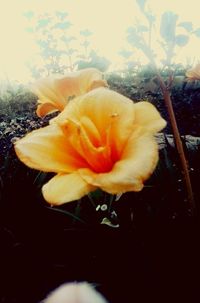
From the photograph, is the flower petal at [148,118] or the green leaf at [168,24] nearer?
the flower petal at [148,118]

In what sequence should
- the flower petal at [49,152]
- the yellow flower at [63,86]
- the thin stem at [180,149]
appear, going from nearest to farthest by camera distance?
the flower petal at [49,152] < the thin stem at [180,149] < the yellow flower at [63,86]

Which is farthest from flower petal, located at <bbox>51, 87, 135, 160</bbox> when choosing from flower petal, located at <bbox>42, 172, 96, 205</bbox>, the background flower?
the background flower

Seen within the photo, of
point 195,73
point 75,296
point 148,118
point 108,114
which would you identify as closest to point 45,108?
point 108,114

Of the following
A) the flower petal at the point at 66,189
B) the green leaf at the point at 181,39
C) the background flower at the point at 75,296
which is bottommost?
the flower petal at the point at 66,189

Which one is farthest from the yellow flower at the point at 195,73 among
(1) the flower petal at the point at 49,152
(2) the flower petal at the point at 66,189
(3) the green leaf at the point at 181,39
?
(2) the flower petal at the point at 66,189

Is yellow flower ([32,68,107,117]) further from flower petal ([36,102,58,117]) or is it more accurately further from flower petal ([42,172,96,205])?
flower petal ([42,172,96,205])

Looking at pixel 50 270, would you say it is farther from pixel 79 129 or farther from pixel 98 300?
pixel 98 300

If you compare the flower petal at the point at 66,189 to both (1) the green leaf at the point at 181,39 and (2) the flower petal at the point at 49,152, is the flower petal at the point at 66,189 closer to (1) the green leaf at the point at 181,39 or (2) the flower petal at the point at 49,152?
(2) the flower petal at the point at 49,152
